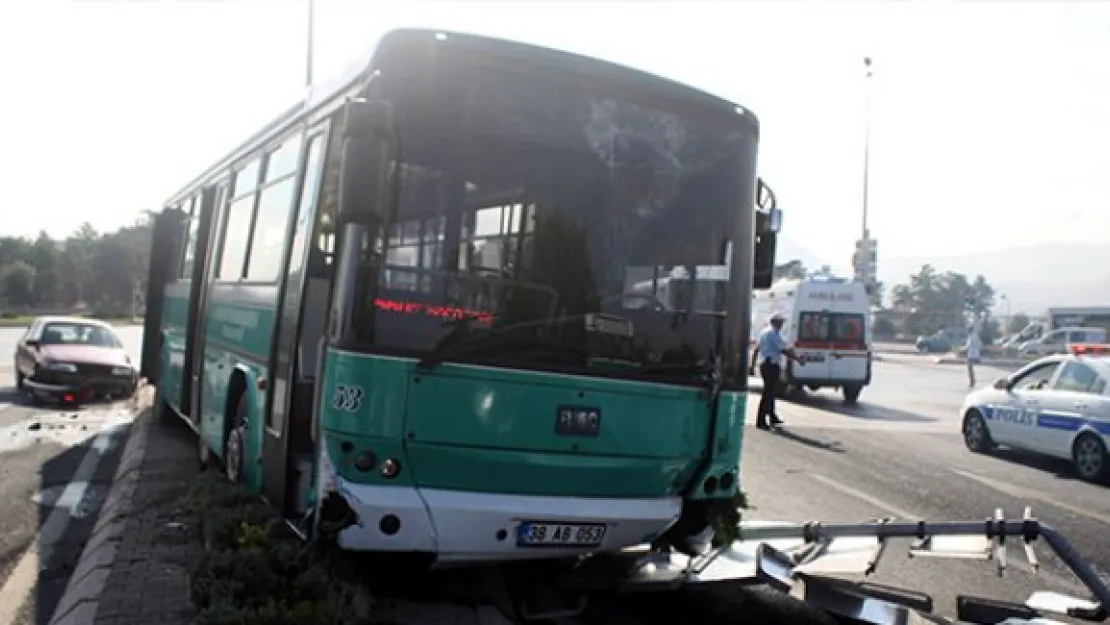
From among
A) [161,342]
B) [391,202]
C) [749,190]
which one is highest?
[749,190]

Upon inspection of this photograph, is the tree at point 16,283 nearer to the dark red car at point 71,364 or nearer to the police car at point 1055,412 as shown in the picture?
the dark red car at point 71,364

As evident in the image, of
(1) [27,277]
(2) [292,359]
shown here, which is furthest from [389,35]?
(1) [27,277]

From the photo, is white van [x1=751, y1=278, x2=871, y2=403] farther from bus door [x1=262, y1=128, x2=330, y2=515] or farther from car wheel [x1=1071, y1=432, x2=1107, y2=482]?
bus door [x1=262, y1=128, x2=330, y2=515]

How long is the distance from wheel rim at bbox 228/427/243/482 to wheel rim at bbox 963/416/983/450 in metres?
11.9

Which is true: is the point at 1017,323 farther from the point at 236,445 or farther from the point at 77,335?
the point at 236,445

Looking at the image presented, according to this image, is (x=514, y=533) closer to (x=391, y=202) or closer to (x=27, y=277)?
(x=391, y=202)

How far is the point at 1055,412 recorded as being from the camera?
1328cm

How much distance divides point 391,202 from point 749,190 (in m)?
2.25

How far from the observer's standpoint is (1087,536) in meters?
9.00

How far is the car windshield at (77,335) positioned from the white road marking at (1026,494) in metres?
14.3

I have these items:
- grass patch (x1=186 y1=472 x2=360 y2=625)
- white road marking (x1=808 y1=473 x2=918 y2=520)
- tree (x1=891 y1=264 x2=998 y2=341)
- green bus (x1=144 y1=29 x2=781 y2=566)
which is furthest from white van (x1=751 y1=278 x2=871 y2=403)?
tree (x1=891 y1=264 x2=998 y2=341)

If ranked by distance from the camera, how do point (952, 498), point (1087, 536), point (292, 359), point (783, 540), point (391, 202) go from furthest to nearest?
point (952, 498) → point (1087, 536) → point (783, 540) → point (292, 359) → point (391, 202)

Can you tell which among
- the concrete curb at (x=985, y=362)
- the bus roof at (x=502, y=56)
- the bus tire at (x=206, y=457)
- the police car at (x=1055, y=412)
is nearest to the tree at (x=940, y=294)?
the concrete curb at (x=985, y=362)

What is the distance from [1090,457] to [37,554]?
1209 cm
